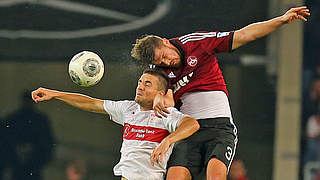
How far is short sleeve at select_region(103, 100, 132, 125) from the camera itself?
498cm

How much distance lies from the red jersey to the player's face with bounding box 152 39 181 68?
41mm

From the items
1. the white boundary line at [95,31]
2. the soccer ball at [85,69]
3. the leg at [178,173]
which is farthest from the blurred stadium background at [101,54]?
the leg at [178,173]

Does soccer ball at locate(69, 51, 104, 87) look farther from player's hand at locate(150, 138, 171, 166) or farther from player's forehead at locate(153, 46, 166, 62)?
player's hand at locate(150, 138, 171, 166)

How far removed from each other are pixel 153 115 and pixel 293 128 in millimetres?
2669

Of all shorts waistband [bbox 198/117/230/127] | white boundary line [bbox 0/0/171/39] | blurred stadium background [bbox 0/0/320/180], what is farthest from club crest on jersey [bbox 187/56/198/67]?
white boundary line [bbox 0/0/171/39]

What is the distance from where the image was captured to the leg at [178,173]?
4.63 m

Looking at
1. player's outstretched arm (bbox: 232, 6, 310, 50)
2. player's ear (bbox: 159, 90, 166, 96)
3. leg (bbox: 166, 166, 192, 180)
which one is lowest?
leg (bbox: 166, 166, 192, 180)

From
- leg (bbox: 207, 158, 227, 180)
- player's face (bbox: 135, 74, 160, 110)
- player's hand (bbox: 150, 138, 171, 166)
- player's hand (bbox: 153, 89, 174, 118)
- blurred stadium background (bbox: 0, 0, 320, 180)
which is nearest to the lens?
player's hand (bbox: 150, 138, 171, 166)

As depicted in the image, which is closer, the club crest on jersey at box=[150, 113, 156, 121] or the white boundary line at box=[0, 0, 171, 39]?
the club crest on jersey at box=[150, 113, 156, 121]

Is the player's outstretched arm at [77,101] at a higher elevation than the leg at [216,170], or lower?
higher

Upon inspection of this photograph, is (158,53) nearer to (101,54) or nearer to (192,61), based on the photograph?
(192,61)

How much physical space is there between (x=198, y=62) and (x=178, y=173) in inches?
31.4

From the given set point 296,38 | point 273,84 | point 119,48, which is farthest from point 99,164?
point 296,38

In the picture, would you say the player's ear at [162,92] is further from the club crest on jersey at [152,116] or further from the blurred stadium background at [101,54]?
the blurred stadium background at [101,54]
